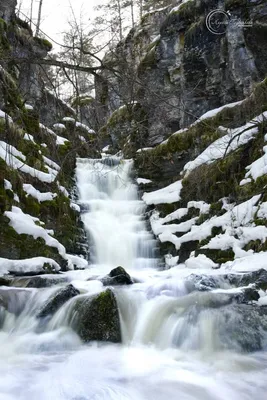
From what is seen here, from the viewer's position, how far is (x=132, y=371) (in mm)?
3252

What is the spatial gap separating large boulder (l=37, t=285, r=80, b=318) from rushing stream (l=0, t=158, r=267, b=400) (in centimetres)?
8

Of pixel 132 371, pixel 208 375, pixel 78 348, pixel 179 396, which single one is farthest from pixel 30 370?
pixel 208 375

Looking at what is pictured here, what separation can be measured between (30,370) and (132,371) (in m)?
0.96

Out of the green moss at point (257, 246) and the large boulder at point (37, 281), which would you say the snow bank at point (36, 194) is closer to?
the large boulder at point (37, 281)

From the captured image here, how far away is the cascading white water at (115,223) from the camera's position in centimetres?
809

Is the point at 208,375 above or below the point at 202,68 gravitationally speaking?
below

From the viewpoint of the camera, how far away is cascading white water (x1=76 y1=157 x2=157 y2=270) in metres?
8.09

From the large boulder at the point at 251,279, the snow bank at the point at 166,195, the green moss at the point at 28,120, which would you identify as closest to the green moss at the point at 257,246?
the large boulder at the point at 251,279

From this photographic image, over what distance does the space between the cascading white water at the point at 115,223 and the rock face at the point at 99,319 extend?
118 inches

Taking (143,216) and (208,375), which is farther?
(143,216)

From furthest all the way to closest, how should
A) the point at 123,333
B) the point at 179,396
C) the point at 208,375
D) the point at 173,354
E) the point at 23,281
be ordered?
the point at 23,281, the point at 123,333, the point at 173,354, the point at 208,375, the point at 179,396

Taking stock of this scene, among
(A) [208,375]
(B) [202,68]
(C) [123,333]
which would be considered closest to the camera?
(A) [208,375]

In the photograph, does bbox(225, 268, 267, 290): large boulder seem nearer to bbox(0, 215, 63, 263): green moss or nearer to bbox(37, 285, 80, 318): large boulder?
bbox(37, 285, 80, 318): large boulder

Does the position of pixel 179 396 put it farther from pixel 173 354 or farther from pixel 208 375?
pixel 173 354
